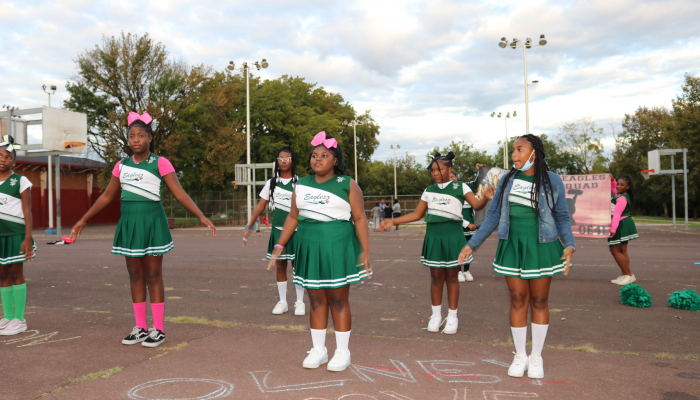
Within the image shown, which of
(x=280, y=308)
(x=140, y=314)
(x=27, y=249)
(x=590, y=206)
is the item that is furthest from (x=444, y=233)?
(x=590, y=206)

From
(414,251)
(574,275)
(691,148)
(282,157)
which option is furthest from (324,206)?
(691,148)

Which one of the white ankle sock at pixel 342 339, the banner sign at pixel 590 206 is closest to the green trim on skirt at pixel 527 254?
the white ankle sock at pixel 342 339

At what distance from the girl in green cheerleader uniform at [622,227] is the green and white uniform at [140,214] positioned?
23.2ft

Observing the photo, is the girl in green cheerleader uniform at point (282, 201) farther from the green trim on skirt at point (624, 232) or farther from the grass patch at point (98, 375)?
the green trim on skirt at point (624, 232)

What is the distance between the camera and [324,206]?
408 cm

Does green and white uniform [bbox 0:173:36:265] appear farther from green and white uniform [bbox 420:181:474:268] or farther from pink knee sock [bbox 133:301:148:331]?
green and white uniform [bbox 420:181:474:268]

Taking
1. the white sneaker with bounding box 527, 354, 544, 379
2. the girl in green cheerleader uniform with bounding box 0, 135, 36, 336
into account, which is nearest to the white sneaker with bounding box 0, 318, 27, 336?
the girl in green cheerleader uniform with bounding box 0, 135, 36, 336

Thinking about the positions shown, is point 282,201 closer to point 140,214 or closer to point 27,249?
point 140,214

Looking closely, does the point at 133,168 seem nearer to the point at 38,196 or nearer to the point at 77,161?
the point at 38,196

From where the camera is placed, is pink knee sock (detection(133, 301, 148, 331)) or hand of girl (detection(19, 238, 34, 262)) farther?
hand of girl (detection(19, 238, 34, 262))

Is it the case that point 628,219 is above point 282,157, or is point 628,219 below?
below

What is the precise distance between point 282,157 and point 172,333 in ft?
7.99

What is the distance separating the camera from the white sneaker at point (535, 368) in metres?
3.89

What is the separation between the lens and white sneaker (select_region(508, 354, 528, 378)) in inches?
154
